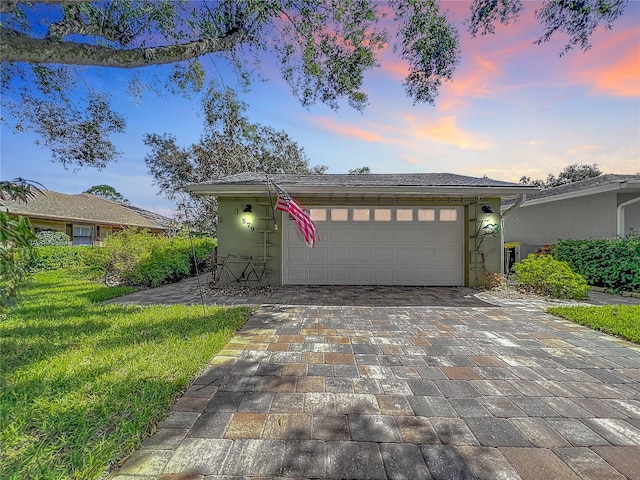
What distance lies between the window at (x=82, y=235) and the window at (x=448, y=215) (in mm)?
18566

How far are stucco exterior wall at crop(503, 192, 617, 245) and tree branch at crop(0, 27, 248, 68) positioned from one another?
12.7m

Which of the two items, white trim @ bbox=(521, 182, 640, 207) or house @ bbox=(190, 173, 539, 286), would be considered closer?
house @ bbox=(190, 173, 539, 286)

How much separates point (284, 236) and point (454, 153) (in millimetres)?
6939

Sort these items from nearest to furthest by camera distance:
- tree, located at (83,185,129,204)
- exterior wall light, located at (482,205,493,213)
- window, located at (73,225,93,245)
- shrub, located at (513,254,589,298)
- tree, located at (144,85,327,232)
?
shrub, located at (513,254,589,298) → exterior wall light, located at (482,205,493,213) → tree, located at (144,85,327,232) → window, located at (73,225,93,245) → tree, located at (83,185,129,204)

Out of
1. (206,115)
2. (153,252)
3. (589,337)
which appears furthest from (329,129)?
(589,337)

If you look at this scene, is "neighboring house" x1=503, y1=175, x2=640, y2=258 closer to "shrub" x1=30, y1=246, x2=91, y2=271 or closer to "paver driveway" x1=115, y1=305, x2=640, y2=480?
"paver driveway" x1=115, y1=305, x2=640, y2=480

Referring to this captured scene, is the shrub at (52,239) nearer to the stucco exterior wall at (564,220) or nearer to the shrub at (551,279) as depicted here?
the shrub at (551,279)

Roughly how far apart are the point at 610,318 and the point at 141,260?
34.8ft

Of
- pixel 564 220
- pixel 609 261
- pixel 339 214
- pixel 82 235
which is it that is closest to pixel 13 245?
pixel 339 214

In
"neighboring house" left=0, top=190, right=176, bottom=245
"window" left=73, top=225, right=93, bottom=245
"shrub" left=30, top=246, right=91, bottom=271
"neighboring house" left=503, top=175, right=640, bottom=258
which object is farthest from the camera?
"window" left=73, top=225, right=93, bottom=245

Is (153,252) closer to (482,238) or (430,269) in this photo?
(430,269)

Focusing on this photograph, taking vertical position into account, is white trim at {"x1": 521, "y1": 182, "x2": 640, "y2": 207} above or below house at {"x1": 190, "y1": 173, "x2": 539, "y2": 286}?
above

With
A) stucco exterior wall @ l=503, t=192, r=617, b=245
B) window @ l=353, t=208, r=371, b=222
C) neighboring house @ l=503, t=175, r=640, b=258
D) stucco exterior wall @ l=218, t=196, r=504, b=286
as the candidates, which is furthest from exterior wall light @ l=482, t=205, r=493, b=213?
stucco exterior wall @ l=503, t=192, r=617, b=245

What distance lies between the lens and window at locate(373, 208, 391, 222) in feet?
26.2
